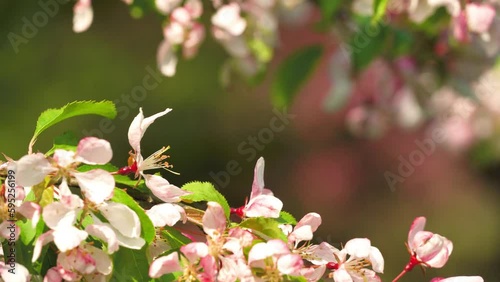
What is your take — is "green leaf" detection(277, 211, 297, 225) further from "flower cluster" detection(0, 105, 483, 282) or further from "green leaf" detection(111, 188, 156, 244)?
"green leaf" detection(111, 188, 156, 244)

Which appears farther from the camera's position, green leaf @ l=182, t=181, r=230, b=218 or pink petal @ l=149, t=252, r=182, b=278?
green leaf @ l=182, t=181, r=230, b=218

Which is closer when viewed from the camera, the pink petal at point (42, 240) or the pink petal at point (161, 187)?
the pink petal at point (42, 240)

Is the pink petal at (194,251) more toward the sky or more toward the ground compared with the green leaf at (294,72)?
more toward the ground

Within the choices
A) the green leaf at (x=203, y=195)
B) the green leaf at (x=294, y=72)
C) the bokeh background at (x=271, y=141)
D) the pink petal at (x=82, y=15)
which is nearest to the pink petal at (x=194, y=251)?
the green leaf at (x=203, y=195)

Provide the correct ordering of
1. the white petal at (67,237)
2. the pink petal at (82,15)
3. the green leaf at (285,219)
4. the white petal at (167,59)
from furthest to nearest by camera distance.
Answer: the white petal at (167,59) → the pink petal at (82,15) → the green leaf at (285,219) → the white petal at (67,237)

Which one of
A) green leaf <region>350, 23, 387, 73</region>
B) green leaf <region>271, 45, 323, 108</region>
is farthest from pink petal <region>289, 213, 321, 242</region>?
green leaf <region>271, 45, 323, 108</region>

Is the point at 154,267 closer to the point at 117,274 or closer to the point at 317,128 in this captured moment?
the point at 117,274

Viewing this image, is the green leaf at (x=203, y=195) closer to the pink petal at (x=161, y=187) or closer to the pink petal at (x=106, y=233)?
the pink petal at (x=161, y=187)
